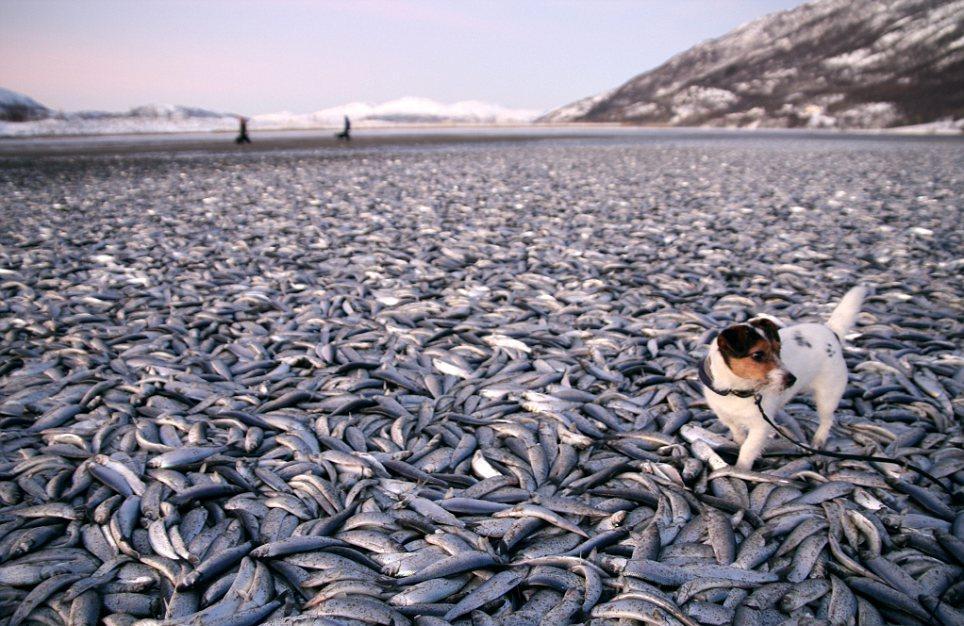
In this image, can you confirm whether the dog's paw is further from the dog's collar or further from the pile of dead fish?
the dog's collar

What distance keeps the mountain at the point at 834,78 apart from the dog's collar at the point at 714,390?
333 feet

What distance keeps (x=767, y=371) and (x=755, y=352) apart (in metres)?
0.13

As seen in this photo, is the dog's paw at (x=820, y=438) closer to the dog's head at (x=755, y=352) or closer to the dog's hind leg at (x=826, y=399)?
the dog's hind leg at (x=826, y=399)

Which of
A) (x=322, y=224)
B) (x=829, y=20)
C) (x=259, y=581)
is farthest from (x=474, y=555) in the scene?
(x=829, y=20)

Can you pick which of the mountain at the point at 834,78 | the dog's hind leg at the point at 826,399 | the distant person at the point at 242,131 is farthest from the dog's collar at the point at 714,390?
the mountain at the point at 834,78

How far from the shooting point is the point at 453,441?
13.4 feet

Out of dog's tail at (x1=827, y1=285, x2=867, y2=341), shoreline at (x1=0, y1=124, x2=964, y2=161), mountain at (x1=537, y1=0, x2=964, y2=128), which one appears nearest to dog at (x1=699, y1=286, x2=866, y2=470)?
dog's tail at (x1=827, y1=285, x2=867, y2=341)

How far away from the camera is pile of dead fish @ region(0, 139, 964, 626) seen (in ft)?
9.03

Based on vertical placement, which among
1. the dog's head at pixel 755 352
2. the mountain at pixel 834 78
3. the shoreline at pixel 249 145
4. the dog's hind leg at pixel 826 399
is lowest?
the dog's hind leg at pixel 826 399

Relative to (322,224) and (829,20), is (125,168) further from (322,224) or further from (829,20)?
(829,20)

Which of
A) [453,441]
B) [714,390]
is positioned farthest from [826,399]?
[453,441]

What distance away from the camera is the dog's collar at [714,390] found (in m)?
3.29

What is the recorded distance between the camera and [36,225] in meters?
11.3

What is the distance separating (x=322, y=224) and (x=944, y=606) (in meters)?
11.3
